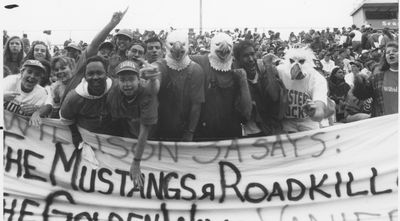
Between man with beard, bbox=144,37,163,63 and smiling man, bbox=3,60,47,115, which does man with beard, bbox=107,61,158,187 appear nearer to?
smiling man, bbox=3,60,47,115

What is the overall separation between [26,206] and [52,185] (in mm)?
263

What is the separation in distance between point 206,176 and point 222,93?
0.70 m

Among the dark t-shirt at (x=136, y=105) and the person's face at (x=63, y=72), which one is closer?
the dark t-shirt at (x=136, y=105)

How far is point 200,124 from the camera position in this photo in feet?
13.7

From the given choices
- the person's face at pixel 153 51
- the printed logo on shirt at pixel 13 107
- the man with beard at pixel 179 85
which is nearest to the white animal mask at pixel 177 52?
the man with beard at pixel 179 85

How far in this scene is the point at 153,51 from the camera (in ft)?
15.3

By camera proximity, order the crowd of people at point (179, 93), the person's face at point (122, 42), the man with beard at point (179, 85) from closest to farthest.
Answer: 1. the crowd of people at point (179, 93)
2. the man with beard at point (179, 85)
3. the person's face at point (122, 42)

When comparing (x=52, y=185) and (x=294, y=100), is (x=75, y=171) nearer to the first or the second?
(x=52, y=185)

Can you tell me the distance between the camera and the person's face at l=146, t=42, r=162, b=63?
4.66 m

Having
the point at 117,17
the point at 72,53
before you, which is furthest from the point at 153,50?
the point at 72,53

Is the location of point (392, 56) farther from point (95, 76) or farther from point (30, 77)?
point (30, 77)

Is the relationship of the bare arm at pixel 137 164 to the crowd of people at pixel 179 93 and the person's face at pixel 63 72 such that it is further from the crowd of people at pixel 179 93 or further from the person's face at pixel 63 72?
the person's face at pixel 63 72

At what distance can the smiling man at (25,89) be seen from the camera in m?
4.12

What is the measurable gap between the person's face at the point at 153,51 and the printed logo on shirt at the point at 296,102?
4.16ft
